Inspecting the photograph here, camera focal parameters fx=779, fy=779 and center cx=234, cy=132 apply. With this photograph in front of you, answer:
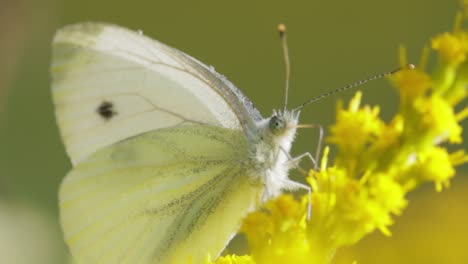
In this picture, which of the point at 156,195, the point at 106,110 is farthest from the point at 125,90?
the point at 156,195

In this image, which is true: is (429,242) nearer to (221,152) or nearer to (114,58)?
(221,152)

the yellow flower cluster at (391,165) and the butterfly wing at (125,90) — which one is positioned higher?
the butterfly wing at (125,90)

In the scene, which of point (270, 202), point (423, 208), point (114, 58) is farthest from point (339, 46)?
point (270, 202)

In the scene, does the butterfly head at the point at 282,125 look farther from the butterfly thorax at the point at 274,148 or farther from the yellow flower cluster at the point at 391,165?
the yellow flower cluster at the point at 391,165

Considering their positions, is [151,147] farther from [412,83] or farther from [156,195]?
[412,83]

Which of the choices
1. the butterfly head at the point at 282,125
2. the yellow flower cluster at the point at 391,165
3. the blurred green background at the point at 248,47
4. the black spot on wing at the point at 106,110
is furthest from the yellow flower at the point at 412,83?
the blurred green background at the point at 248,47

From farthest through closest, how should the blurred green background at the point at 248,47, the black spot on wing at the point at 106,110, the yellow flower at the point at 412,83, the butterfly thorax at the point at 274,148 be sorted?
the blurred green background at the point at 248,47, the black spot on wing at the point at 106,110, the butterfly thorax at the point at 274,148, the yellow flower at the point at 412,83

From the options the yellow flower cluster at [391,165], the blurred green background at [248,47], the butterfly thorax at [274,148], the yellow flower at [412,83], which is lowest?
the yellow flower cluster at [391,165]

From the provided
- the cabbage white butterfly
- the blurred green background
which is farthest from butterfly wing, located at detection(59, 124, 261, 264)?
the blurred green background
